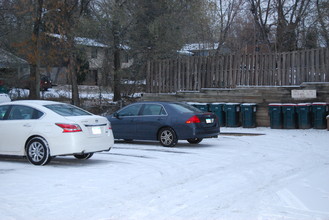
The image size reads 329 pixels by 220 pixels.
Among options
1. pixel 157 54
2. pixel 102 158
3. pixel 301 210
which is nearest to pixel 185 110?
pixel 102 158

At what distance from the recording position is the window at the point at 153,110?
1474 cm

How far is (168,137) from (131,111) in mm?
1802

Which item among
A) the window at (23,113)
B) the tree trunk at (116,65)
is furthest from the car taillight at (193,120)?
the tree trunk at (116,65)

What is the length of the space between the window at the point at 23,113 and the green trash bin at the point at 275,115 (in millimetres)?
10747

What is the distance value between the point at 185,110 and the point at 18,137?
5.43 m

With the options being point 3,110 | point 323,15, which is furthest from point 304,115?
point 323,15

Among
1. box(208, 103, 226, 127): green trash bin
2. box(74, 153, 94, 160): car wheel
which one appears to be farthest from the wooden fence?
box(74, 153, 94, 160): car wheel

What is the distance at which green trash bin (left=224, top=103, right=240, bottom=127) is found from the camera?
66.3 feet

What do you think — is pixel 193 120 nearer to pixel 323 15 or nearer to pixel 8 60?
pixel 323 15

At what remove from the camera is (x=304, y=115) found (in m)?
18.5

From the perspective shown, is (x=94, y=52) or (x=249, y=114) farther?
(x=94, y=52)

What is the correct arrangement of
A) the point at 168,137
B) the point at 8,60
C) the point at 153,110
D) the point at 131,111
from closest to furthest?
the point at 168,137 → the point at 153,110 → the point at 131,111 → the point at 8,60

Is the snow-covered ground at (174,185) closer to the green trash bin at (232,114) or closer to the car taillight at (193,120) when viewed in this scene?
the car taillight at (193,120)

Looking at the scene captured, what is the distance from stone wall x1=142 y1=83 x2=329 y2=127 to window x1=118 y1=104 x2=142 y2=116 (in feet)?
21.5
